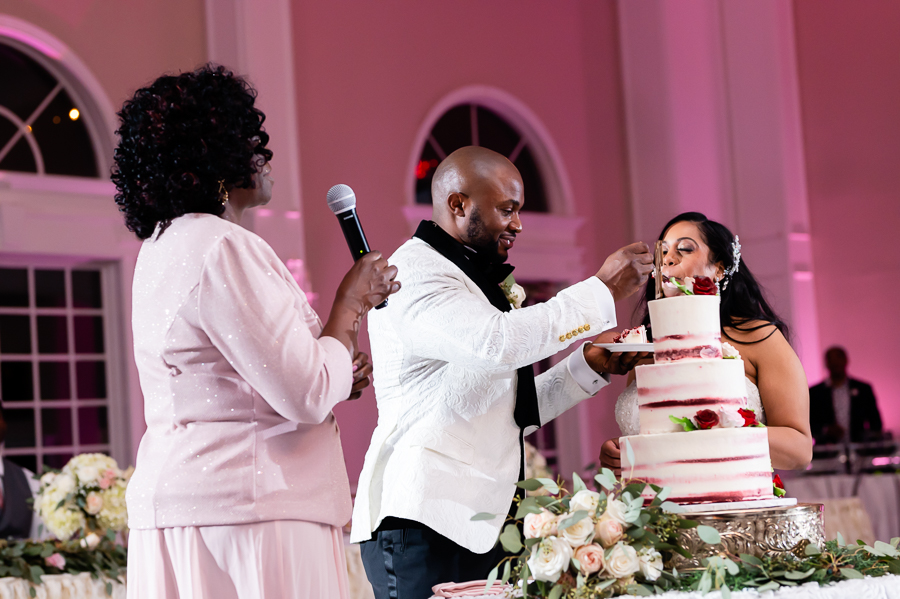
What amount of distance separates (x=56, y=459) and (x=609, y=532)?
651 cm

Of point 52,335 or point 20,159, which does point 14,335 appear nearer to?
point 52,335

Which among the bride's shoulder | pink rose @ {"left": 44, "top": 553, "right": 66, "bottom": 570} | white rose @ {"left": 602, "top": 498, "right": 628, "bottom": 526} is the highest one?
the bride's shoulder

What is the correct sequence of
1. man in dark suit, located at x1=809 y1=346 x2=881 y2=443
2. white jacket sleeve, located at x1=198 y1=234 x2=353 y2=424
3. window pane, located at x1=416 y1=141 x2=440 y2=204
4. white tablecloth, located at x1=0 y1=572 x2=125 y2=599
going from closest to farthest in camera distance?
1. white jacket sleeve, located at x1=198 y1=234 x2=353 y2=424
2. white tablecloth, located at x1=0 y1=572 x2=125 y2=599
3. man in dark suit, located at x1=809 y1=346 x2=881 y2=443
4. window pane, located at x1=416 y1=141 x2=440 y2=204

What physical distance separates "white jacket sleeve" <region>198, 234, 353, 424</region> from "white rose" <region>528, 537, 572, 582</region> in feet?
1.68

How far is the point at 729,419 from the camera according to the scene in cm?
234

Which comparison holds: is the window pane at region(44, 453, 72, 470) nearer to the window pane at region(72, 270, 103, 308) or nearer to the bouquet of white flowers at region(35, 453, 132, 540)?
the window pane at region(72, 270, 103, 308)

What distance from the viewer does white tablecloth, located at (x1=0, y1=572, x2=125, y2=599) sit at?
154 inches

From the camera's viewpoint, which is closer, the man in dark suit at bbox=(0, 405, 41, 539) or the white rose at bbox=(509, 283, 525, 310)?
the white rose at bbox=(509, 283, 525, 310)

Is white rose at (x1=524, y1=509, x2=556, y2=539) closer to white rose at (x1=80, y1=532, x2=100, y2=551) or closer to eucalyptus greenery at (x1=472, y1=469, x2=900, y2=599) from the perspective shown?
eucalyptus greenery at (x1=472, y1=469, x2=900, y2=599)

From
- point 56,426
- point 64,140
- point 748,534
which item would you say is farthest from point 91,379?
point 748,534

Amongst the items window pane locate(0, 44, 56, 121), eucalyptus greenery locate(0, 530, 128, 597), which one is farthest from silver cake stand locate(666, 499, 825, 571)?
window pane locate(0, 44, 56, 121)

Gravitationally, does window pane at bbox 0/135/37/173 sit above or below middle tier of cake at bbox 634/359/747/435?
above

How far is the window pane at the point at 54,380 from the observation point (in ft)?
25.0

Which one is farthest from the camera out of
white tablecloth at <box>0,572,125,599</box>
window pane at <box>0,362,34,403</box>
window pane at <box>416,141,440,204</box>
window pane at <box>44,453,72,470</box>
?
window pane at <box>416,141,440,204</box>
